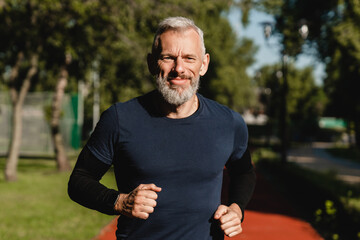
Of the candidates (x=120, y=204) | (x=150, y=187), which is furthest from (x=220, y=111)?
(x=120, y=204)

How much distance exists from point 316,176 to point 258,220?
386 cm

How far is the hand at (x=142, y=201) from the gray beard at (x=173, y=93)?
1.49ft

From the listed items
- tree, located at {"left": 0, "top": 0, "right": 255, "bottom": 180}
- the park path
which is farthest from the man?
tree, located at {"left": 0, "top": 0, "right": 255, "bottom": 180}

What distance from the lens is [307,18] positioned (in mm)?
11641

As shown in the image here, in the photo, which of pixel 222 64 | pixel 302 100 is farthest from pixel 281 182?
pixel 302 100

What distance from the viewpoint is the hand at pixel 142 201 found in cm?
190

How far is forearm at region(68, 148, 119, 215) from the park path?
508 centimetres

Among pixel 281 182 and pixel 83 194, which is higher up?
pixel 83 194

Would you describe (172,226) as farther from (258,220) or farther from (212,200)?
(258,220)

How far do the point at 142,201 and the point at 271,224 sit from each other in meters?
6.74

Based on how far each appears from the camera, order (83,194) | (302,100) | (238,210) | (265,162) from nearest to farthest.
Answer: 1. (83,194)
2. (238,210)
3. (265,162)
4. (302,100)

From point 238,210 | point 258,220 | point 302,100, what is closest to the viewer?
point 238,210

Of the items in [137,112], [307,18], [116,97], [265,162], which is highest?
[307,18]

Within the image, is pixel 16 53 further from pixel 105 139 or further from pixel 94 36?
pixel 105 139
